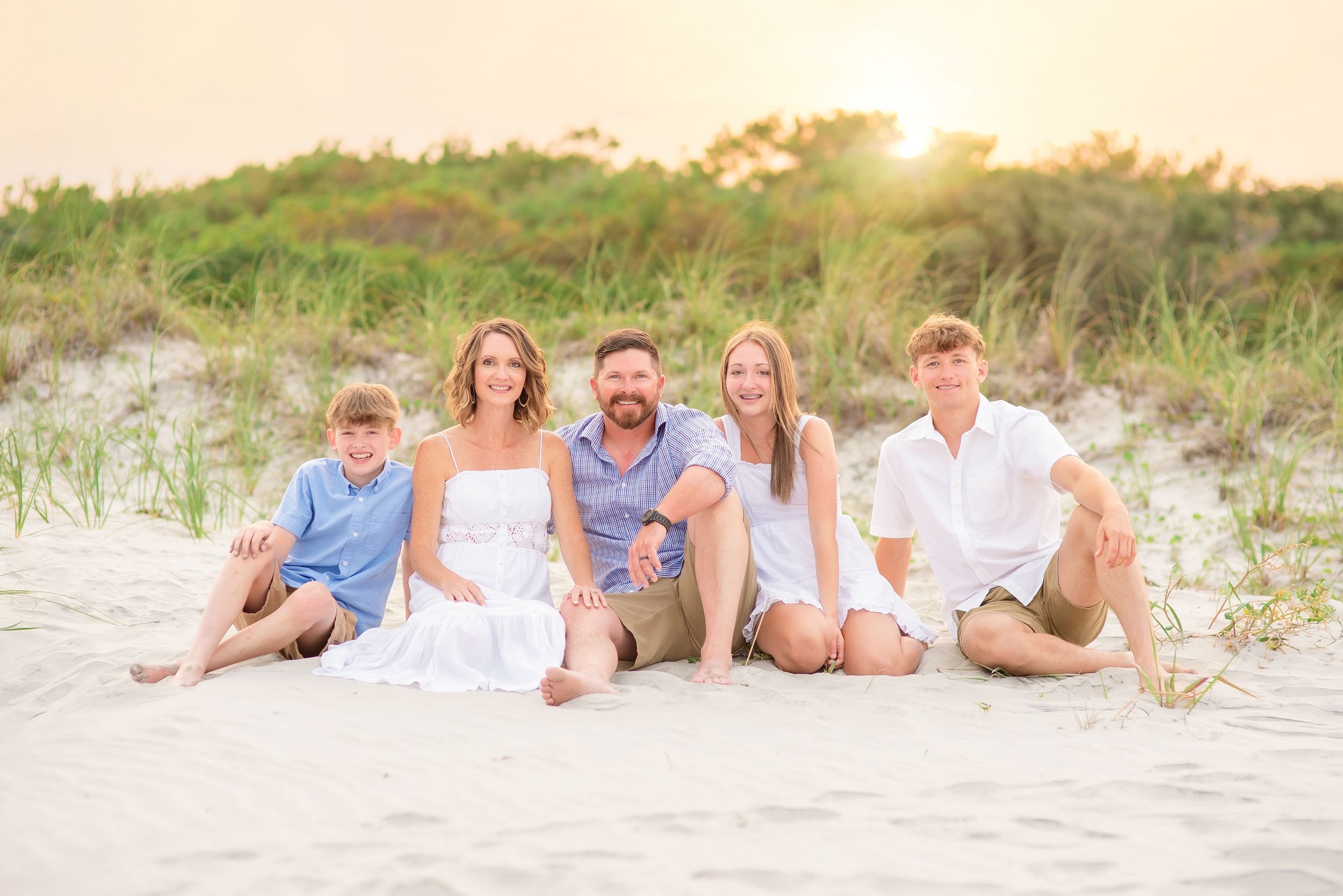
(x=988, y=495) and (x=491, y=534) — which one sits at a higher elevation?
(x=988, y=495)

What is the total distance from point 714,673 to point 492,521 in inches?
37.6

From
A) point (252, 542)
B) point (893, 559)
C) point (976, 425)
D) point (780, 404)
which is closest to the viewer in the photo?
point (252, 542)

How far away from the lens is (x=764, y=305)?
8.19 metres

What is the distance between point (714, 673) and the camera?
3336 millimetres

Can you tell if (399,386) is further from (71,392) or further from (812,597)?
(812,597)

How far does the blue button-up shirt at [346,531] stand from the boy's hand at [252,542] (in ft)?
0.59

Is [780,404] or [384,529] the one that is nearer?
[384,529]

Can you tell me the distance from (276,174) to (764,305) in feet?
43.9

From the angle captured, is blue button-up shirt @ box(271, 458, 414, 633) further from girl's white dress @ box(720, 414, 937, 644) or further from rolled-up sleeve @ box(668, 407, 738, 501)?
girl's white dress @ box(720, 414, 937, 644)

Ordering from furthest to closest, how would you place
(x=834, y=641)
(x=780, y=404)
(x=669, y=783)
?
(x=780, y=404) → (x=834, y=641) → (x=669, y=783)

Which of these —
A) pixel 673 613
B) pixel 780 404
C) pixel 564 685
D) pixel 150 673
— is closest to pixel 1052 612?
pixel 780 404

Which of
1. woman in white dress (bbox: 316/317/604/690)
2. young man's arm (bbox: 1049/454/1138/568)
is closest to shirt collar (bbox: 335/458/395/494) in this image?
woman in white dress (bbox: 316/317/604/690)

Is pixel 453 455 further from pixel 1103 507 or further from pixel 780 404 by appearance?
pixel 1103 507

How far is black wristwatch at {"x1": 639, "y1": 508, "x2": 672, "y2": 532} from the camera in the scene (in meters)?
3.39
